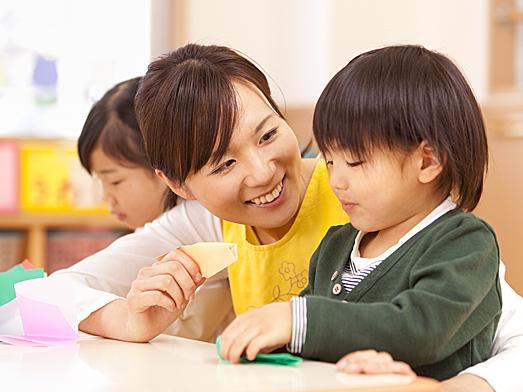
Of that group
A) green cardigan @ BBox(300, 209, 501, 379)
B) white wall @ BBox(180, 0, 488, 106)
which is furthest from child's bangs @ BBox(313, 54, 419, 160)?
white wall @ BBox(180, 0, 488, 106)

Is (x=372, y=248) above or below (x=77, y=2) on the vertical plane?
below

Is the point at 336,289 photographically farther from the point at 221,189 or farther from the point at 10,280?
the point at 10,280

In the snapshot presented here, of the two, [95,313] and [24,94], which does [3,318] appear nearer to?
[95,313]

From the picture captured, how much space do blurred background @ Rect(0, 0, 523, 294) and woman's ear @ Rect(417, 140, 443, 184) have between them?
8.38 feet

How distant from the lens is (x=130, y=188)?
2.00 metres

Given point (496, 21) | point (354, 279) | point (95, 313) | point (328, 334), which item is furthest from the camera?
point (496, 21)

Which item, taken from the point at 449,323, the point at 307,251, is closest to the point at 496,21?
the point at 307,251

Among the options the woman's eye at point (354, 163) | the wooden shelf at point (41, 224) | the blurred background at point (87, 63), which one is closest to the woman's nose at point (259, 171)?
the woman's eye at point (354, 163)

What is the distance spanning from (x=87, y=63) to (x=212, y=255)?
3.17 m

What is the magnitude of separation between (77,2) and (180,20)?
450 millimetres

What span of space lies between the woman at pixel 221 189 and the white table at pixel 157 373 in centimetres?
10

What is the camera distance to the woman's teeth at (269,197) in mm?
1336

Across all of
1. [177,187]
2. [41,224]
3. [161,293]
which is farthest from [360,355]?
[41,224]

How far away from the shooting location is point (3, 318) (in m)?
1.26
